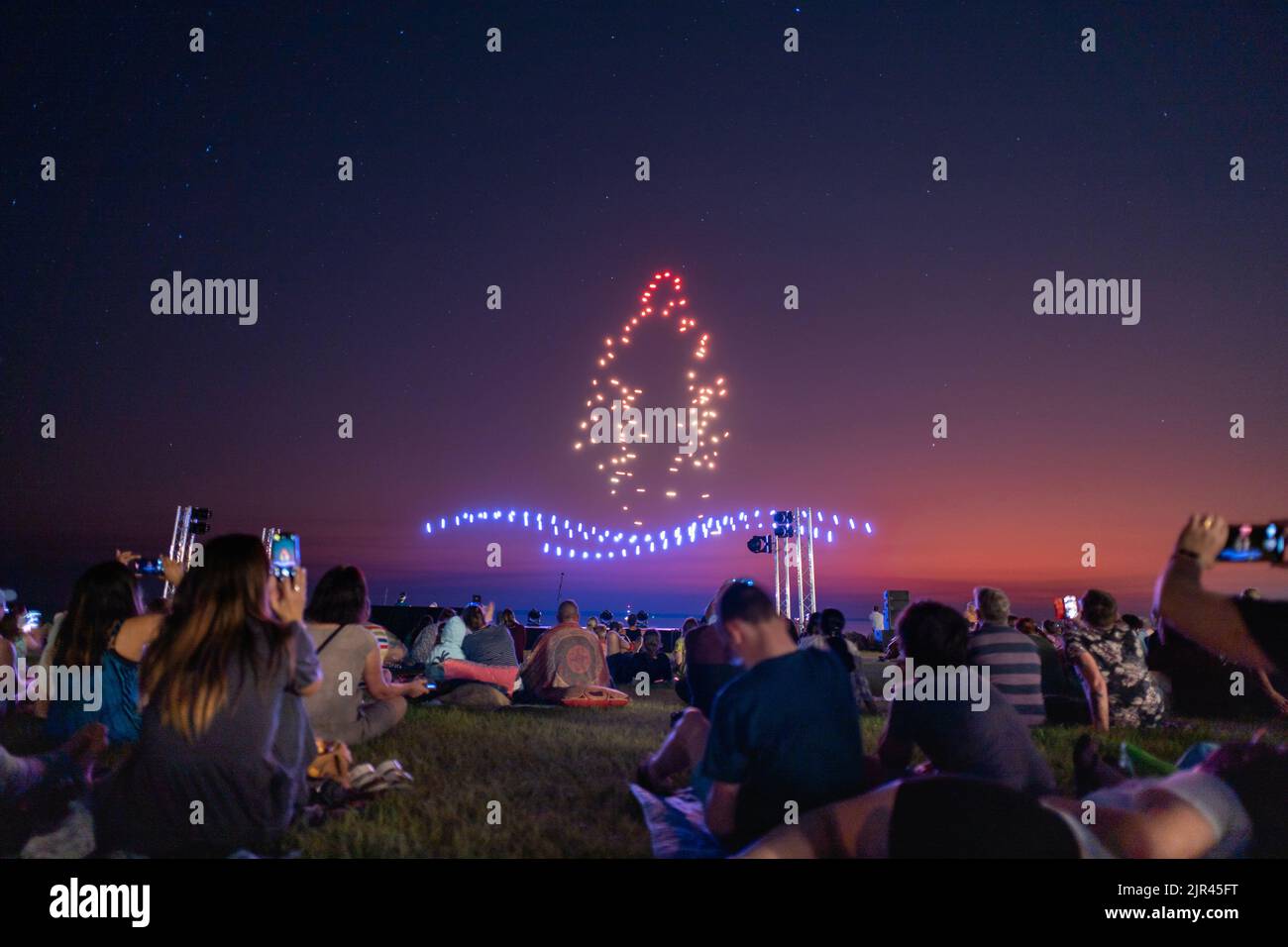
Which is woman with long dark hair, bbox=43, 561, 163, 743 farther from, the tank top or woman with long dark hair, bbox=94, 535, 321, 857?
woman with long dark hair, bbox=94, 535, 321, 857

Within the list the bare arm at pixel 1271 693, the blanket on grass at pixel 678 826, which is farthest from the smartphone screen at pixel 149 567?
the bare arm at pixel 1271 693

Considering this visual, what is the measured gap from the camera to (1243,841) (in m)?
2.74

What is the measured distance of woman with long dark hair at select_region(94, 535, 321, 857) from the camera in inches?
132

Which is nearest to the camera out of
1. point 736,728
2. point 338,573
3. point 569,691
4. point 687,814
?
point 736,728

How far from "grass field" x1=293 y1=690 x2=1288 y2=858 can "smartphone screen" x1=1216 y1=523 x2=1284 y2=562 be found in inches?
116

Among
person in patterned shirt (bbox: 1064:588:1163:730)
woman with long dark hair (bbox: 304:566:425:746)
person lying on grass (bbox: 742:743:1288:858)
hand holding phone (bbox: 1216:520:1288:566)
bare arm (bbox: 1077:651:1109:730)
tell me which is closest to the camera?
person lying on grass (bbox: 742:743:1288:858)

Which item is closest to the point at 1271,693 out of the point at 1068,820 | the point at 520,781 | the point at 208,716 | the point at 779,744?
the point at 520,781

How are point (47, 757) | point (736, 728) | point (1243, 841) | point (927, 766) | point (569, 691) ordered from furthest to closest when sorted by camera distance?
point (569, 691) < point (927, 766) < point (47, 757) < point (736, 728) < point (1243, 841)

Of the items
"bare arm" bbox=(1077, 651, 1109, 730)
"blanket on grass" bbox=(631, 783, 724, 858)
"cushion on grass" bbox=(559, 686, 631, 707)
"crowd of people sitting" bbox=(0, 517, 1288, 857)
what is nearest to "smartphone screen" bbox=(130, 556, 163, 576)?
"crowd of people sitting" bbox=(0, 517, 1288, 857)

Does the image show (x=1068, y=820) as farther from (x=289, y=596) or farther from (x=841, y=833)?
(x=289, y=596)
